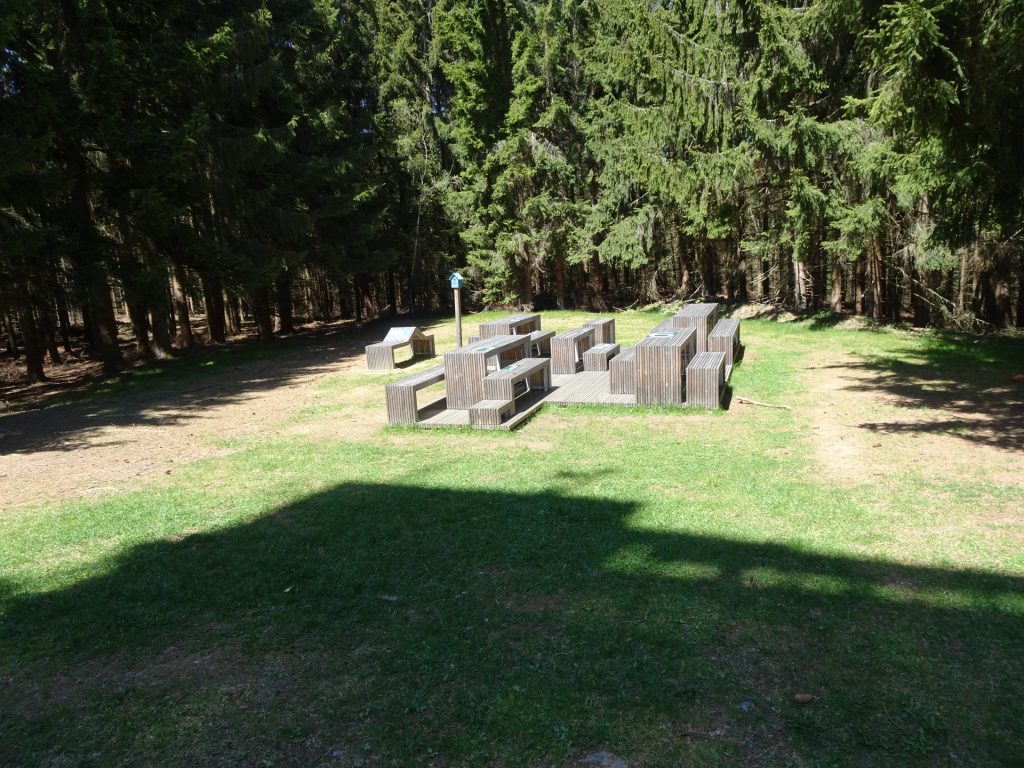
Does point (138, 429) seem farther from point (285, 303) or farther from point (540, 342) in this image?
point (285, 303)

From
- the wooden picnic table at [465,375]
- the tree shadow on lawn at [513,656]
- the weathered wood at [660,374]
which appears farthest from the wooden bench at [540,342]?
the tree shadow on lawn at [513,656]

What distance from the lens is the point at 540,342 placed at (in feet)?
40.5

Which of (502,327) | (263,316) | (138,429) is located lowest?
(138,429)

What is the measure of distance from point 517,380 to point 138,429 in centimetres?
498

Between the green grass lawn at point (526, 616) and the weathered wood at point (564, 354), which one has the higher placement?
the weathered wood at point (564, 354)

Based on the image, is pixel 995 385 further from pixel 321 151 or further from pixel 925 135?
pixel 321 151

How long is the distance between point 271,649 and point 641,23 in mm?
16919

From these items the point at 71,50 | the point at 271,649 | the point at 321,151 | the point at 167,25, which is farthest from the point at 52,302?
the point at 271,649

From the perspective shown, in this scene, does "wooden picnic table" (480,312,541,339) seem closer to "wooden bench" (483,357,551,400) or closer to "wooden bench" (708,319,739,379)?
"wooden bench" (483,357,551,400)

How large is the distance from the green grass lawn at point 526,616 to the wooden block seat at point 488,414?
124 cm

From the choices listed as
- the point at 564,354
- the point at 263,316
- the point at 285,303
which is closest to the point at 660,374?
the point at 564,354

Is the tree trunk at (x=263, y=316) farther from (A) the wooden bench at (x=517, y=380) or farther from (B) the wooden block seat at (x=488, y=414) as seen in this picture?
(B) the wooden block seat at (x=488, y=414)

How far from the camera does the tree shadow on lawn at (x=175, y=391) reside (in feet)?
28.5

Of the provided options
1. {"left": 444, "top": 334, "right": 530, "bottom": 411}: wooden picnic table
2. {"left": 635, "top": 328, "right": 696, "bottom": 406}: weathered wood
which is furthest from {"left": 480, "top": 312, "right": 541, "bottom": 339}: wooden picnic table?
{"left": 635, "top": 328, "right": 696, "bottom": 406}: weathered wood
